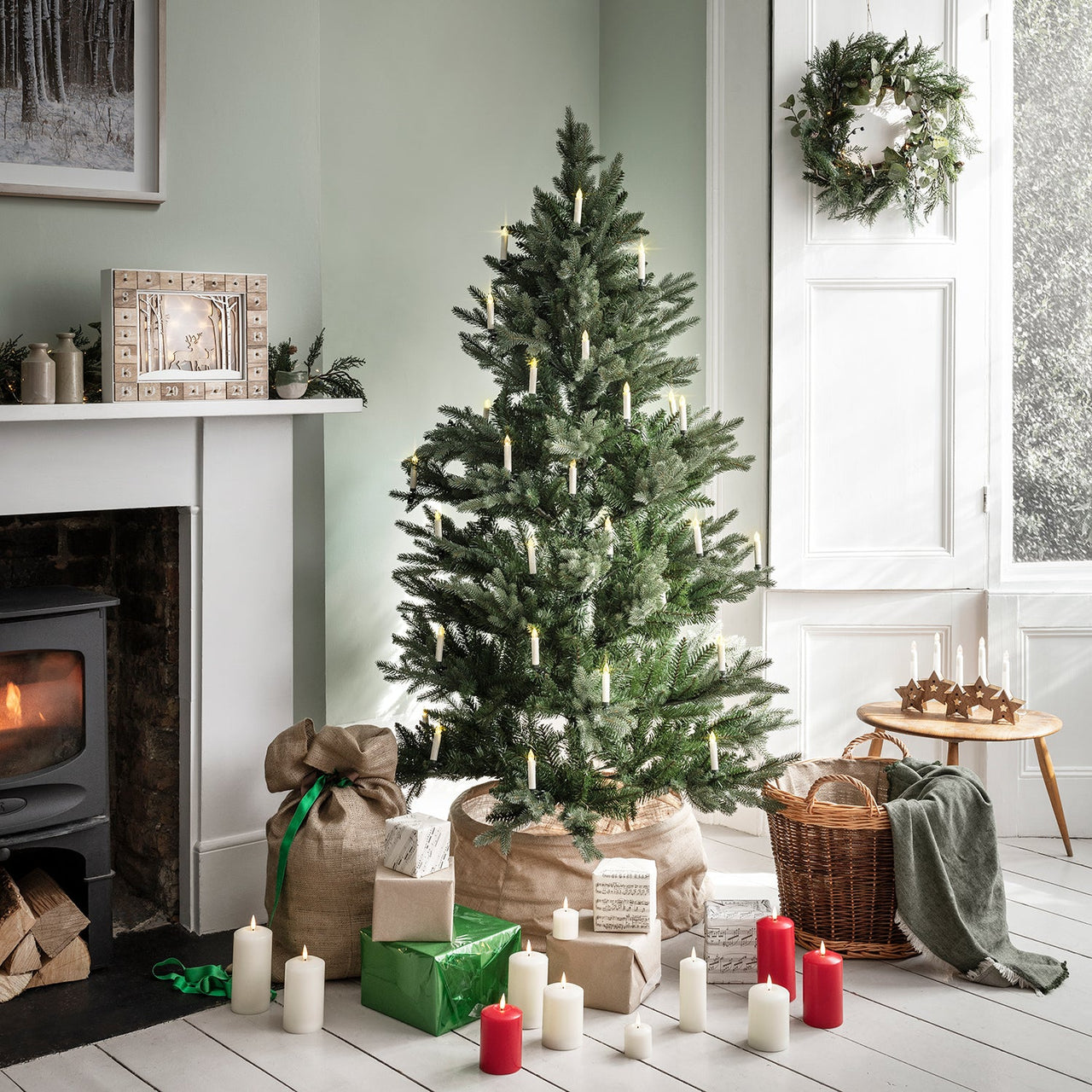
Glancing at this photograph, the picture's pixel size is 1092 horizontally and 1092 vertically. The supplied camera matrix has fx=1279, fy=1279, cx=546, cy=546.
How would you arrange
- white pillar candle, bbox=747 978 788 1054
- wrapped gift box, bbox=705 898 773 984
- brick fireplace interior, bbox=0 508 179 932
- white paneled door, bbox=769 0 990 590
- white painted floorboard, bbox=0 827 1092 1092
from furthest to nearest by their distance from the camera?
white paneled door, bbox=769 0 990 590 < brick fireplace interior, bbox=0 508 179 932 < wrapped gift box, bbox=705 898 773 984 < white pillar candle, bbox=747 978 788 1054 < white painted floorboard, bbox=0 827 1092 1092

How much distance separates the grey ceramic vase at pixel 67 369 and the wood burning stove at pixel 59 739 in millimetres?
454

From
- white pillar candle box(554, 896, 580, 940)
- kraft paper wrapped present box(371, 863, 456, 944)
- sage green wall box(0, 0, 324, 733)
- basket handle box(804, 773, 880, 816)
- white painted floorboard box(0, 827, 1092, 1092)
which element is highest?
sage green wall box(0, 0, 324, 733)

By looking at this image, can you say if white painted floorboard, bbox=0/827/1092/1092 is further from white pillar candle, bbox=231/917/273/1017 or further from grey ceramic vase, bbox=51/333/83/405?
grey ceramic vase, bbox=51/333/83/405

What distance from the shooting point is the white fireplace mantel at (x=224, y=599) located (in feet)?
9.93

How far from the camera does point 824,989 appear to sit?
2643mm

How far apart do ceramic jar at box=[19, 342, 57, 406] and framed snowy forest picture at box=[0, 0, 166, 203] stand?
37cm

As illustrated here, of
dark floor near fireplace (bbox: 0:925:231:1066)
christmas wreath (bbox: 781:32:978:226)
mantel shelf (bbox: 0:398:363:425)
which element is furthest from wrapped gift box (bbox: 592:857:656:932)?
christmas wreath (bbox: 781:32:978:226)

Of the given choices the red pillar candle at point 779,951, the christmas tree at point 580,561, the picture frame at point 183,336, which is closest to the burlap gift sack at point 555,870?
the christmas tree at point 580,561

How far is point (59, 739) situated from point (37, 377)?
0.82 meters

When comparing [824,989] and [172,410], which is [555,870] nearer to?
[824,989]

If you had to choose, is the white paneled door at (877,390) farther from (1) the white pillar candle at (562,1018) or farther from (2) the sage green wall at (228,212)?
(1) the white pillar candle at (562,1018)

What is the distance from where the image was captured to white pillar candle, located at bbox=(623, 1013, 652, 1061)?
2.51m

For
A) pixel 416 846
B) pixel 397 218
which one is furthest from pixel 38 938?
pixel 397 218

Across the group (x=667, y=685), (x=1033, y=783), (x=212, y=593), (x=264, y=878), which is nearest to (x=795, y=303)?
(x=667, y=685)
